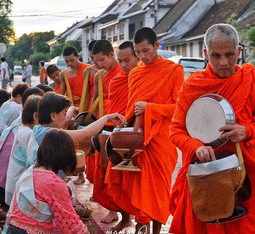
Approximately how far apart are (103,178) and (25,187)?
333cm

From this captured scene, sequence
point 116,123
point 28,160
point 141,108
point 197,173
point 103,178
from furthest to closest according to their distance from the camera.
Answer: point 103,178 → point 116,123 → point 141,108 → point 28,160 → point 197,173

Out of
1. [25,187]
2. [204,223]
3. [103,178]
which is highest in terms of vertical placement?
[25,187]

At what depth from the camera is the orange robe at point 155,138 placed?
240 inches

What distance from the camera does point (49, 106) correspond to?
16.6ft

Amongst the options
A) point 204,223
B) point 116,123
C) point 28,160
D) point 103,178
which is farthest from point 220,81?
point 103,178

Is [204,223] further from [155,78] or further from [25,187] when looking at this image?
[155,78]

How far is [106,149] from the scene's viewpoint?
6305mm

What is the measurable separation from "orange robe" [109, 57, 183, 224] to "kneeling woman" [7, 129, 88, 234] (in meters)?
1.90

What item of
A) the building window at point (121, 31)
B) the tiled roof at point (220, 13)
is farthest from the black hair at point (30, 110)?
the building window at point (121, 31)

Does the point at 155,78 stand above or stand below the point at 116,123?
above

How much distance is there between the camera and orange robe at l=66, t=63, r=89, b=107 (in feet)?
31.3

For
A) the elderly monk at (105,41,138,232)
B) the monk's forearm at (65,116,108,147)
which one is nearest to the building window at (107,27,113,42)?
the elderly monk at (105,41,138,232)

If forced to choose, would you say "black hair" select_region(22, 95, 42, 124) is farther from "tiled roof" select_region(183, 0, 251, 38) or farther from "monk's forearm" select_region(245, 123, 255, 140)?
"tiled roof" select_region(183, 0, 251, 38)

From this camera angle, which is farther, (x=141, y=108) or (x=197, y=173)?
(x=141, y=108)
